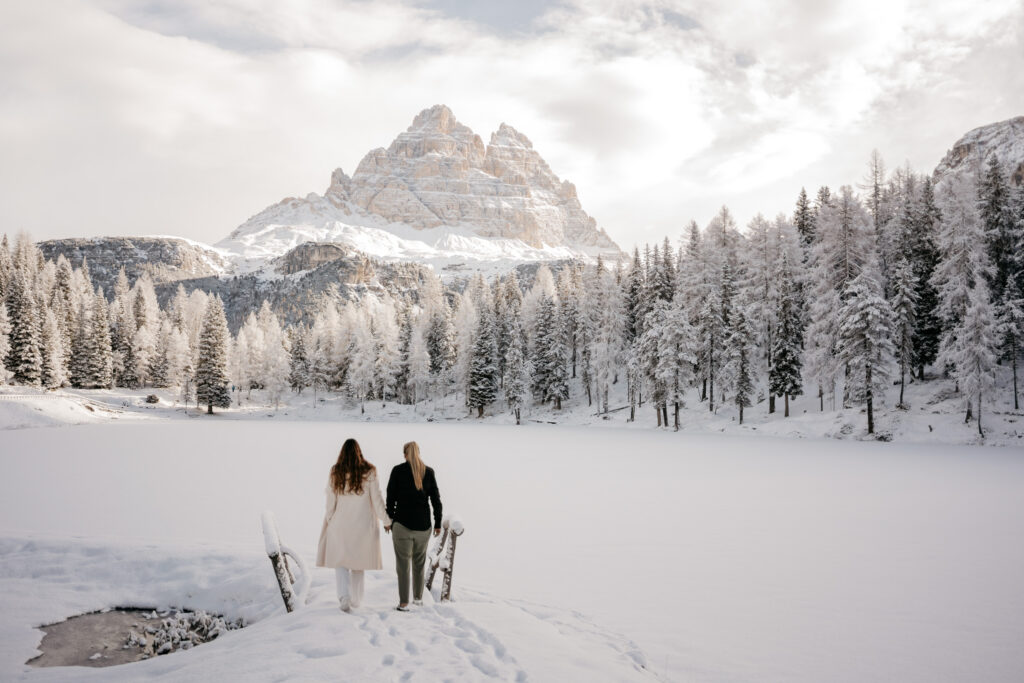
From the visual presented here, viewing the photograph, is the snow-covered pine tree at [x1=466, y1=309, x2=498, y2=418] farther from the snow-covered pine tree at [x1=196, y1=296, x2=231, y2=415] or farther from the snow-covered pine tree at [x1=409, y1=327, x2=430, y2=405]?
the snow-covered pine tree at [x1=196, y1=296, x2=231, y2=415]

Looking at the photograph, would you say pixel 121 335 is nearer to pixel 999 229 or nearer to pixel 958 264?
pixel 958 264

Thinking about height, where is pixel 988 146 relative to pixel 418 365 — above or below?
above

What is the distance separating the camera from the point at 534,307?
75438mm

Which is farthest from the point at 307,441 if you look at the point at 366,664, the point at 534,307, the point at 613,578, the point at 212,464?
the point at 534,307

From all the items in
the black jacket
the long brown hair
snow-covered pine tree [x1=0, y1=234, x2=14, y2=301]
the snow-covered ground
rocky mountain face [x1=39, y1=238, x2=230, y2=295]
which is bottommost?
the snow-covered ground

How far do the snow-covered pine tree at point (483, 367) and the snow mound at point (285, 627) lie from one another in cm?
5192

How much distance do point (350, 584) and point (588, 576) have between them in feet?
14.0

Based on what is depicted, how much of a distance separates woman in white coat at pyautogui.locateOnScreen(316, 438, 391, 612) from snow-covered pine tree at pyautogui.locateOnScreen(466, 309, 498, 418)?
5417cm

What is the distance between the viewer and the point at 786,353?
136 feet

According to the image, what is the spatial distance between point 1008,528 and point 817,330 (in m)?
29.7

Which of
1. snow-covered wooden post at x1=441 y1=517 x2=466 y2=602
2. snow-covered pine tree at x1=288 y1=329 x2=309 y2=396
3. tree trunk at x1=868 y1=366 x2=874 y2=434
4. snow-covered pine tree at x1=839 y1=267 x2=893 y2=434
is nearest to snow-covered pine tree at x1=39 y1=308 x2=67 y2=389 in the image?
snow-covered pine tree at x1=288 y1=329 x2=309 y2=396

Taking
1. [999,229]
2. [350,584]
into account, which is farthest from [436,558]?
[999,229]

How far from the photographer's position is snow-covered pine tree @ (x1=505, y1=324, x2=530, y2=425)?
5709cm

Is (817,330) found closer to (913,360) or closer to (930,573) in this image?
(913,360)
